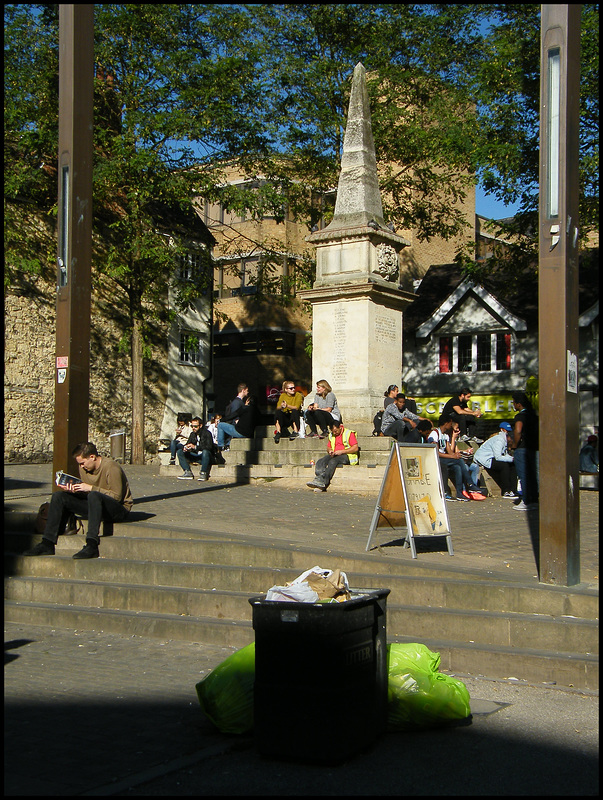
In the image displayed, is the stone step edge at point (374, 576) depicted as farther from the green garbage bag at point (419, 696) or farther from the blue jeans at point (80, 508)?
the green garbage bag at point (419, 696)

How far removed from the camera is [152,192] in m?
26.3

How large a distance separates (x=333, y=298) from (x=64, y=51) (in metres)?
8.79

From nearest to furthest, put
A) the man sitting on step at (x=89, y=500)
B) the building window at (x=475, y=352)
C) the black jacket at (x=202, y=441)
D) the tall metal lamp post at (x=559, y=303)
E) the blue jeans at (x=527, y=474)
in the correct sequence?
the tall metal lamp post at (x=559, y=303) → the man sitting on step at (x=89, y=500) → the blue jeans at (x=527, y=474) → the black jacket at (x=202, y=441) → the building window at (x=475, y=352)

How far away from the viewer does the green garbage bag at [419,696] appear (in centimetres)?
528

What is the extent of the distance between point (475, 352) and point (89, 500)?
29.6 m

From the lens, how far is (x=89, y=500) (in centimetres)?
964

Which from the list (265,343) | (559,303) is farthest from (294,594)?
(265,343)

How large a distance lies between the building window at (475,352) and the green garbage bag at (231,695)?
3224 cm

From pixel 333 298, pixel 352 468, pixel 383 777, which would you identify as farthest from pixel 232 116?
pixel 383 777

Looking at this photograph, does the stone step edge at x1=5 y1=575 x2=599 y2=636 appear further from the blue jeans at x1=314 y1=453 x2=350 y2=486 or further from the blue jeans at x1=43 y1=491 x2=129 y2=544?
the blue jeans at x1=314 y1=453 x2=350 y2=486

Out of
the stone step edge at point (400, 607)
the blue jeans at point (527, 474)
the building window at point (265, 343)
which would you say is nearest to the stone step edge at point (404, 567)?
the stone step edge at point (400, 607)

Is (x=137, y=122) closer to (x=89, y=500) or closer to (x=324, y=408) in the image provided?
(x=324, y=408)

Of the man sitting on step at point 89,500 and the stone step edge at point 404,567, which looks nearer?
the stone step edge at point 404,567

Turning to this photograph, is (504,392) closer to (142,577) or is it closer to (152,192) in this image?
(152,192)
